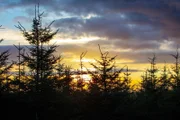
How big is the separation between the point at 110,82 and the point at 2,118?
1215cm

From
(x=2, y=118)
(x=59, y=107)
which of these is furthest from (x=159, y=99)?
(x=2, y=118)

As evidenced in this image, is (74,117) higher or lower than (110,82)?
lower

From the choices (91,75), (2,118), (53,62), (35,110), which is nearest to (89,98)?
(35,110)

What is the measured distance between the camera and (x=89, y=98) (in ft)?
67.2

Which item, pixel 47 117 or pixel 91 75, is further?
pixel 91 75

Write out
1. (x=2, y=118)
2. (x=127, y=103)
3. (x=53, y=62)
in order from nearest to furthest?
(x=2, y=118) → (x=127, y=103) → (x=53, y=62)

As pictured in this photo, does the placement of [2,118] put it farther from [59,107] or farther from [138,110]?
[138,110]

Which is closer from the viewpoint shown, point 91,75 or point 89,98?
point 89,98

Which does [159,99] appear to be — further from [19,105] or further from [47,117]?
[19,105]

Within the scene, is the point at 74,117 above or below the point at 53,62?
below

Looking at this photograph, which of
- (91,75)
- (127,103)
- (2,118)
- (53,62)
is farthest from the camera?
(53,62)

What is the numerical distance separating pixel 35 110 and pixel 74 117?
7.36ft

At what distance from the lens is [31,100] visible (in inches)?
784

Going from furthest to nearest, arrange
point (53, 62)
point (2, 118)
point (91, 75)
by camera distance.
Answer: point (53, 62) < point (91, 75) < point (2, 118)
